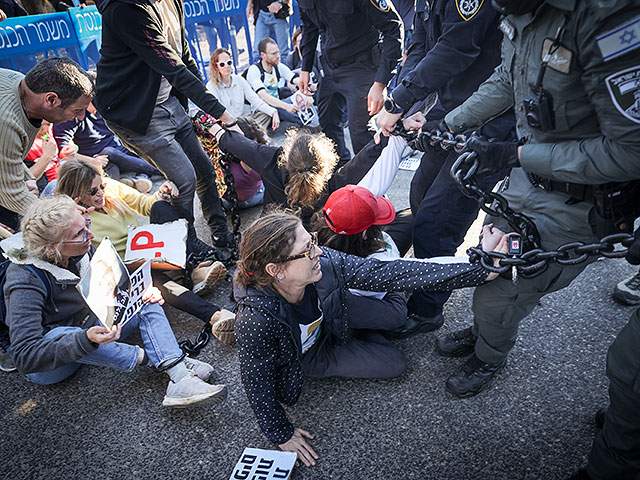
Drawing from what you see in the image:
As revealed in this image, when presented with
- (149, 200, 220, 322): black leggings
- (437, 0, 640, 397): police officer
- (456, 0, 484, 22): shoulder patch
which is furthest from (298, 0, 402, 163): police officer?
(149, 200, 220, 322): black leggings

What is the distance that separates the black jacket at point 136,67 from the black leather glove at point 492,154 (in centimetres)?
187

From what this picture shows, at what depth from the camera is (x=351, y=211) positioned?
2152mm

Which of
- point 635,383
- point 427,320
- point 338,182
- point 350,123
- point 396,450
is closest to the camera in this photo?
point 635,383

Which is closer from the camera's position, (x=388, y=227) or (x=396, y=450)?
(x=396, y=450)

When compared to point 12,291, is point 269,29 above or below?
above

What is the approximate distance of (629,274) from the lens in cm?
278

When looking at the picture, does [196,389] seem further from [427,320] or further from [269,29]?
[269,29]

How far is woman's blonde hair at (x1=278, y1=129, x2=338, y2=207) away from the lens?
2.67m

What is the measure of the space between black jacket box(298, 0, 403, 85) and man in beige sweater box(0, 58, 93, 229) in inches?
75.1

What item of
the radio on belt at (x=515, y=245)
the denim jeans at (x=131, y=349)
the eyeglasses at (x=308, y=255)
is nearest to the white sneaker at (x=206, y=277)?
the denim jeans at (x=131, y=349)

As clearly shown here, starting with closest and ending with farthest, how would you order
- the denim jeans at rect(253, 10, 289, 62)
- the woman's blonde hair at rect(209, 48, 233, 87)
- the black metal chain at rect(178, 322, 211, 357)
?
1. the black metal chain at rect(178, 322, 211, 357)
2. the woman's blonde hair at rect(209, 48, 233, 87)
3. the denim jeans at rect(253, 10, 289, 62)

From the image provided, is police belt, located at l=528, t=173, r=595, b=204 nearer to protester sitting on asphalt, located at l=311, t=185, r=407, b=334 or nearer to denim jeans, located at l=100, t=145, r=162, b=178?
protester sitting on asphalt, located at l=311, t=185, r=407, b=334

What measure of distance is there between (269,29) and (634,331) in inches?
289

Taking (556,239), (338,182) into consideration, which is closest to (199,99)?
(338,182)
